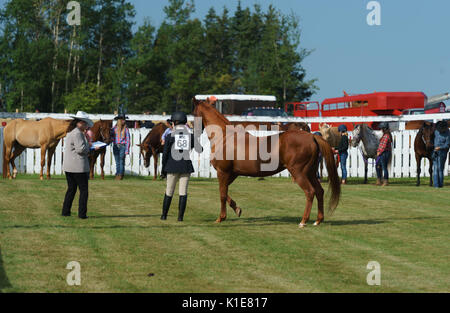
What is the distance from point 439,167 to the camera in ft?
81.5

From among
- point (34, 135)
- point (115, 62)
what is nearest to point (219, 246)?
point (34, 135)

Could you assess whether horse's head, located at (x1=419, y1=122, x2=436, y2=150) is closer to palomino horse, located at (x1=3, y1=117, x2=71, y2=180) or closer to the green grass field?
the green grass field

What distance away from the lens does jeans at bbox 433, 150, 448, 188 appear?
2469cm

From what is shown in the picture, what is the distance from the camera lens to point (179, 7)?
262ft

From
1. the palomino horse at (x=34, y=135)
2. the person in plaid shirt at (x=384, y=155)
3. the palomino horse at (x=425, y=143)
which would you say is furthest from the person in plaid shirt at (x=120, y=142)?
the palomino horse at (x=425, y=143)

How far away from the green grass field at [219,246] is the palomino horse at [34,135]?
5.81 m

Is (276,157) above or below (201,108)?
below

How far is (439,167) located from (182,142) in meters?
13.6

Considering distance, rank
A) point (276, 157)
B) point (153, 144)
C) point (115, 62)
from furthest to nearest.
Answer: point (115, 62), point (153, 144), point (276, 157)

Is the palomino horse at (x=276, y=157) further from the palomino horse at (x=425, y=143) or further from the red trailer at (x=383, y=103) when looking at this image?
the red trailer at (x=383, y=103)

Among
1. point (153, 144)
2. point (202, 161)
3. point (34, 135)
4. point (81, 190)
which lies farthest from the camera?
point (202, 161)

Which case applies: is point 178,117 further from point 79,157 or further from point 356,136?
point 356,136
